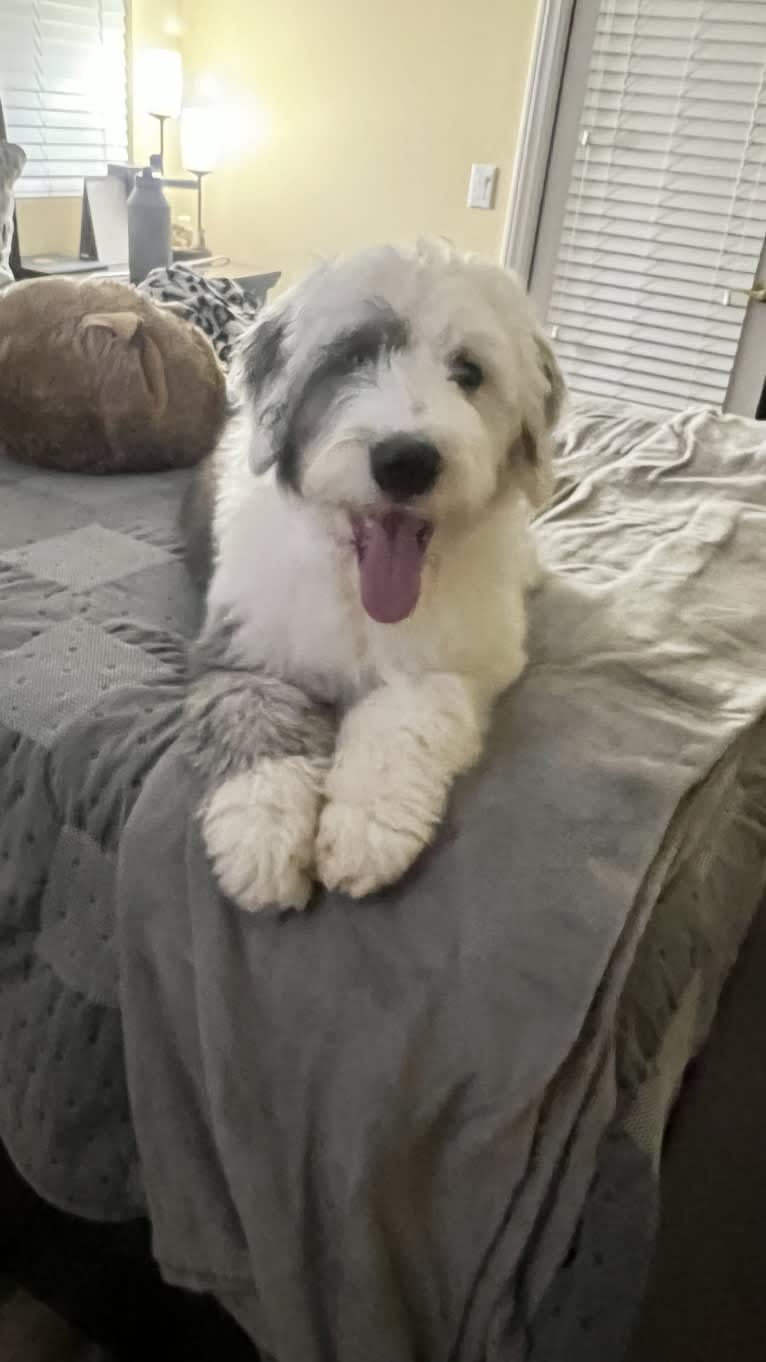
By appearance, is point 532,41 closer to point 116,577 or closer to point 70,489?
point 70,489

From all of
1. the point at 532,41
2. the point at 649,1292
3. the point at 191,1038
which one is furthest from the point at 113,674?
the point at 532,41

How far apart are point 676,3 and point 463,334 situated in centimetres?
325

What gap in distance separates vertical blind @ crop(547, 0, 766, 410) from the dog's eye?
307 centimetres

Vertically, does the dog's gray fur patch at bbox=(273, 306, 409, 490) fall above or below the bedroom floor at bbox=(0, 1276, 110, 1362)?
above

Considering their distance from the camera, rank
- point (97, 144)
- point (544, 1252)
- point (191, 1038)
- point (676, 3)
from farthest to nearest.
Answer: point (97, 144)
point (676, 3)
point (191, 1038)
point (544, 1252)

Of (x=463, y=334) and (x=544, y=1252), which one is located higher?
(x=463, y=334)

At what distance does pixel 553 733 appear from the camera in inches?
47.8

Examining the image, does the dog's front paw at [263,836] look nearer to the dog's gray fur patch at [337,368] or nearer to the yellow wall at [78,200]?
the dog's gray fur patch at [337,368]

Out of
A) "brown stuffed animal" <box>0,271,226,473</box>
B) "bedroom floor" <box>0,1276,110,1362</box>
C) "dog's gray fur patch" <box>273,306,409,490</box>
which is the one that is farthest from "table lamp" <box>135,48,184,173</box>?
"bedroom floor" <box>0,1276,110,1362</box>

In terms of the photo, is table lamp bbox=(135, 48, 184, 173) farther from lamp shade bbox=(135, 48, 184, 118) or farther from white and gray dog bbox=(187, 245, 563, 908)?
white and gray dog bbox=(187, 245, 563, 908)

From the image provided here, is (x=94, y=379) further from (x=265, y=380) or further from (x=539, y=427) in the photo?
(x=539, y=427)

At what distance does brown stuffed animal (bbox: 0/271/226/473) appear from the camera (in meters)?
1.95

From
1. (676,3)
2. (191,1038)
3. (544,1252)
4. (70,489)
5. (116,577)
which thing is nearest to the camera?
(544,1252)

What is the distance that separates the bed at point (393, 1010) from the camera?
0.91 meters
